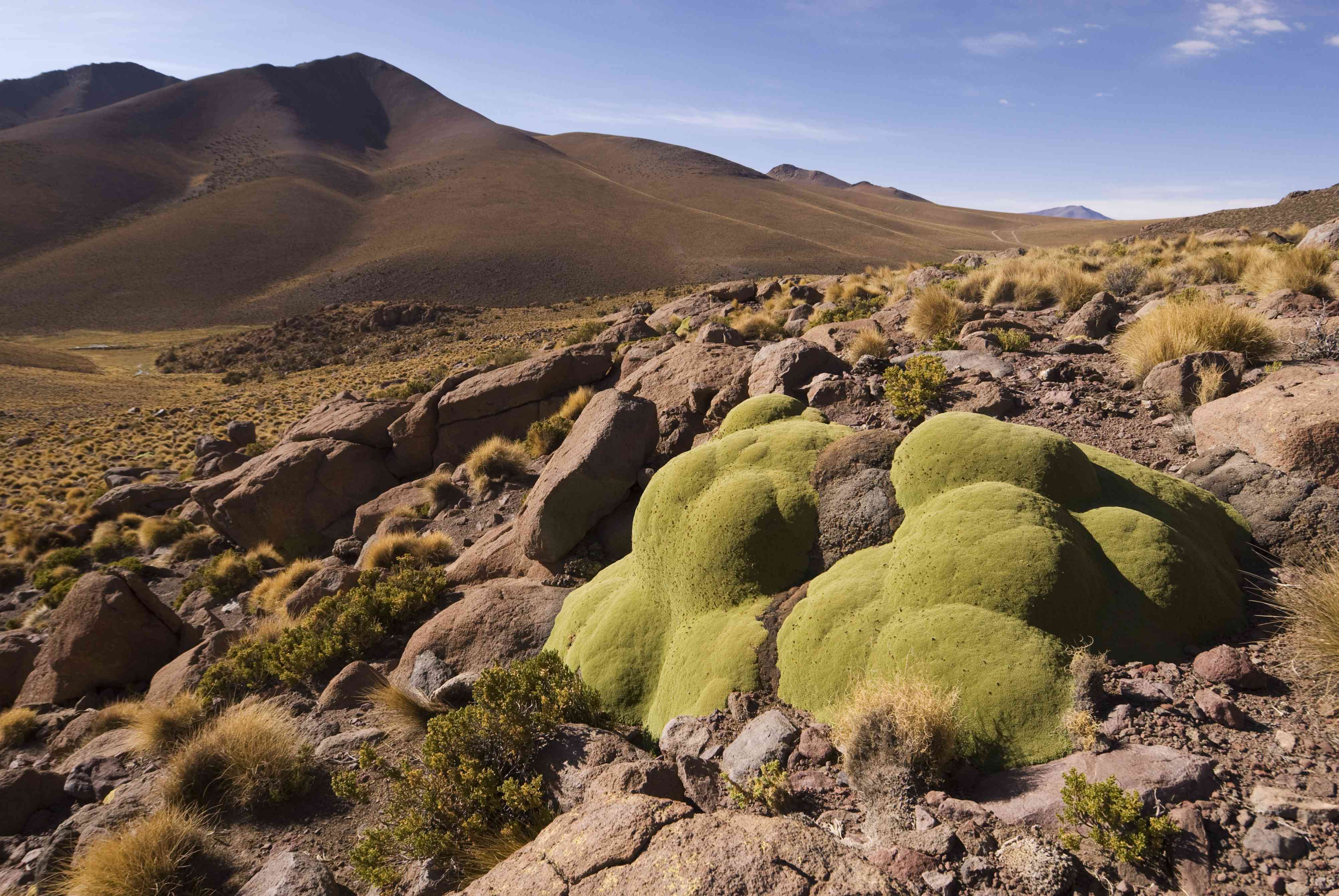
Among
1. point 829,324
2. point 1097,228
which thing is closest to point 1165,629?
point 829,324

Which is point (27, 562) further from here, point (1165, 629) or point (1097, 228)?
point (1097, 228)

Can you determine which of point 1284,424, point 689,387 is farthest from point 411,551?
point 1284,424

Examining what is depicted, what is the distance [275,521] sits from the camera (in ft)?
53.2

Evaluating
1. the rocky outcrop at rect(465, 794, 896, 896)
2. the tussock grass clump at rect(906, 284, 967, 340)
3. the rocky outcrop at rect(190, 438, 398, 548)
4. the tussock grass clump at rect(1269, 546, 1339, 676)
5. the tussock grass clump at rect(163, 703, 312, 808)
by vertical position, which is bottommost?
the rocky outcrop at rect(190, 438, 398, 548)

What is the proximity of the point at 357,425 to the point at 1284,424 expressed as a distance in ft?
57.9

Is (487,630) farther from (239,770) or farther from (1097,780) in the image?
(1097,780)

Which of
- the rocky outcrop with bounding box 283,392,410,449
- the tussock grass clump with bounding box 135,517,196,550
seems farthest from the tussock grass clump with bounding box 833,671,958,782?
the tussock grass clump with bounding box 135,517,196,550

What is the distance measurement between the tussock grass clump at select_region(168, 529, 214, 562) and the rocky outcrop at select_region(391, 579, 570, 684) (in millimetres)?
11735

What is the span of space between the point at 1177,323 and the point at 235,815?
42.4ft

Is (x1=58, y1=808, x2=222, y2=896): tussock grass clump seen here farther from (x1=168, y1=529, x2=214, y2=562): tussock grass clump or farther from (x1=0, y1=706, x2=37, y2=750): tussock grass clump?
(x1=168, y1=529, x2=214, y2=562): tussock grass clump

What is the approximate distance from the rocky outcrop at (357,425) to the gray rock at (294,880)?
13198 millimetres

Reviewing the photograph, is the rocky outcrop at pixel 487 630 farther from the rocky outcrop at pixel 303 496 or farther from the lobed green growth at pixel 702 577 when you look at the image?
the rocky outcrop at pixel 303 496

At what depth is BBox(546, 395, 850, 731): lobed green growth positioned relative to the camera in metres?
6.21

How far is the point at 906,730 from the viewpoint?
13.3 feet
